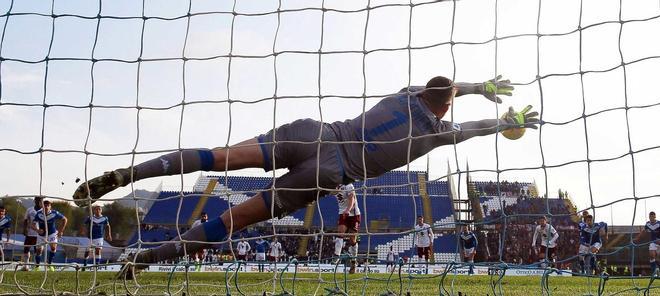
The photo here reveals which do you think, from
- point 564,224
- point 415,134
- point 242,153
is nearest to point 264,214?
point 242,153

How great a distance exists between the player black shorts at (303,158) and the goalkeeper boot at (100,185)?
0.74m

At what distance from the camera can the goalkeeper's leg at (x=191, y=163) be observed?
387 cm

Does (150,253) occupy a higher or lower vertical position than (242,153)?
lower

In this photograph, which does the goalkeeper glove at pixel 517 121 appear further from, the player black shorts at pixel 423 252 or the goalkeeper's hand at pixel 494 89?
the player black shorts at pixel 423 252

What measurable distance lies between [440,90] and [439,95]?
0.03 metres

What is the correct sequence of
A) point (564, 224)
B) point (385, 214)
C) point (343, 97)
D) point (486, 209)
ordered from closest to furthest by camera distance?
point (343, 97)
point (486, 209)
point (564, 224)
point (385, 214)

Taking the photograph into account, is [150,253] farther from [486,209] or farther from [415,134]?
[486,209]

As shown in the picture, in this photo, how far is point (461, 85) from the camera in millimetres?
4160

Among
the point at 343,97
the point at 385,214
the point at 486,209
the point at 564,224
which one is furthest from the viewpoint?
the point at 385,214

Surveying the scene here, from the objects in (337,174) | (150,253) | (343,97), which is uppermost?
(343,97)

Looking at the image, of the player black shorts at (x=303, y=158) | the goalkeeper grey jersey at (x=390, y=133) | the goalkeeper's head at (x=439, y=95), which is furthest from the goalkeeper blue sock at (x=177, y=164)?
the goalkeeper's head at (x=439, y=95)

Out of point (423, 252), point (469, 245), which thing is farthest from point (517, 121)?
point (469, 245)

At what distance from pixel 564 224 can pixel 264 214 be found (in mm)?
24514

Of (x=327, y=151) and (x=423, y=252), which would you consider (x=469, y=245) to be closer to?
(x=423, y=252)
